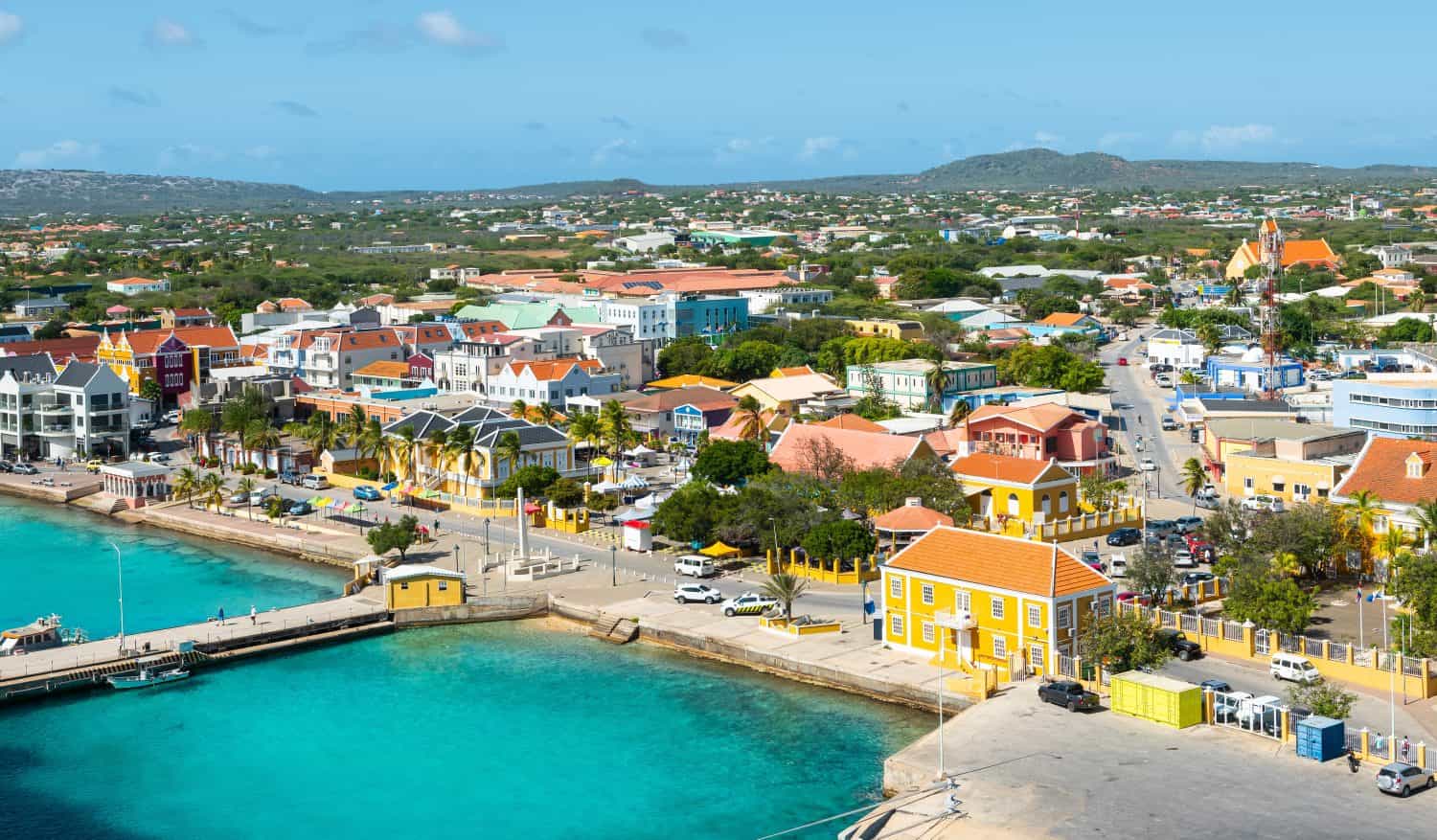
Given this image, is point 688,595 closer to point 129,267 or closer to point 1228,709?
point 1228,709

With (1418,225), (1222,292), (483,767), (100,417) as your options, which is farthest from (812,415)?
(1418,225)

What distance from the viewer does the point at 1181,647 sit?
111ft

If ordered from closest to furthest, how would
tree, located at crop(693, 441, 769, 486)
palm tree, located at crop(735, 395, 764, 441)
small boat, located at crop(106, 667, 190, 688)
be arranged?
small boat, located at crop(106, 667, 190, 688) → tree, located at crop(693, 441, 769, 486) → palm tree, located at crop(735, 395, 764, 441)

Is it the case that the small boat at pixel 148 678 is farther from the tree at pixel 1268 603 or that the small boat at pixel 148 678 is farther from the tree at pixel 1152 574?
the tree at pixel 1268 603

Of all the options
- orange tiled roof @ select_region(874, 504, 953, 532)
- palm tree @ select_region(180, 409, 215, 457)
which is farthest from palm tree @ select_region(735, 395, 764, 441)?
palm tree @ select_region(180, 409, 215, 457)

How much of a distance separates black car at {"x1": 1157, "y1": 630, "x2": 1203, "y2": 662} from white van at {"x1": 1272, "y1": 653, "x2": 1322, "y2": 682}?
193cm

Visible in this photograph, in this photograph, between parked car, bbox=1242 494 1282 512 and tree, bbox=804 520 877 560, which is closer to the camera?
tree, bbox=804 520 877 560

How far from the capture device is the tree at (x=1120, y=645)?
3147cm

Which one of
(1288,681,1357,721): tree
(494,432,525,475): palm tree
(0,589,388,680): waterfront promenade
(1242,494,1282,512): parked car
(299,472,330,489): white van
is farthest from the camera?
(299,472,330,489): white van

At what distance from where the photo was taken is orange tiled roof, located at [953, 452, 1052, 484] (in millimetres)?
47500

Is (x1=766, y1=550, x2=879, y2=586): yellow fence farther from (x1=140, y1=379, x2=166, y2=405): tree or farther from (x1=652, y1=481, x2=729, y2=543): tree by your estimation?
(x1=140, y1=379, x2=166, y2=405): tree

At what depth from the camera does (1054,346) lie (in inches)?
3157

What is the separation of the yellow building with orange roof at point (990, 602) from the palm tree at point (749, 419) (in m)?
23.7

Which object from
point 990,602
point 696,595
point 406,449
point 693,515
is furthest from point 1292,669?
point 406,449
